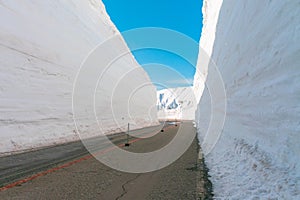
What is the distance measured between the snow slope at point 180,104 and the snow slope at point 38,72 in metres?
40.8

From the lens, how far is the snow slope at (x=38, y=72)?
8.23 metres

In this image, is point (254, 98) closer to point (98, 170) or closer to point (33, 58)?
point (98, 170)

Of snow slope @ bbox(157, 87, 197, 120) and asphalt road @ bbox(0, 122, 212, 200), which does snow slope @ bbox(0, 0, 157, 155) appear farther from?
snow slope @ bbox(157, 87, 197, 120)

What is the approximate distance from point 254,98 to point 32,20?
11.8m

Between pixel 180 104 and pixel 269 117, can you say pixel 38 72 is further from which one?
pixel 180 104

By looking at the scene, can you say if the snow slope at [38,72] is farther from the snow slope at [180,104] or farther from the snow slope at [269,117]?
the snow slope at [180,104]

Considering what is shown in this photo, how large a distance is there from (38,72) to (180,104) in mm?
72984

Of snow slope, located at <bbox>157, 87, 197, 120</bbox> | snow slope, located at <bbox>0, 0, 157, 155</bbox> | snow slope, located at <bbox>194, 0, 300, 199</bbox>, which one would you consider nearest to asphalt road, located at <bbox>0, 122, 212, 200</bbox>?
snow slope, located at <bbox>194, 0, 300, 199</bbox>

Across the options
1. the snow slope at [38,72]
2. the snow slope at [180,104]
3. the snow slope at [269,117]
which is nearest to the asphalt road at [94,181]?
the snow slope at [269,117]

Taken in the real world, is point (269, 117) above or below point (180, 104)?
below

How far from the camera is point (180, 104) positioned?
265ft

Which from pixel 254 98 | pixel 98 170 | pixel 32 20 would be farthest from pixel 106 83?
pixel 254 98

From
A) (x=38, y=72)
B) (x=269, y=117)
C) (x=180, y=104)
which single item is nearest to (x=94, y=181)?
(x=269, y=117)

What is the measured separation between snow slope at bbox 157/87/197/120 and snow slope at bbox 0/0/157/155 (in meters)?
40.8
